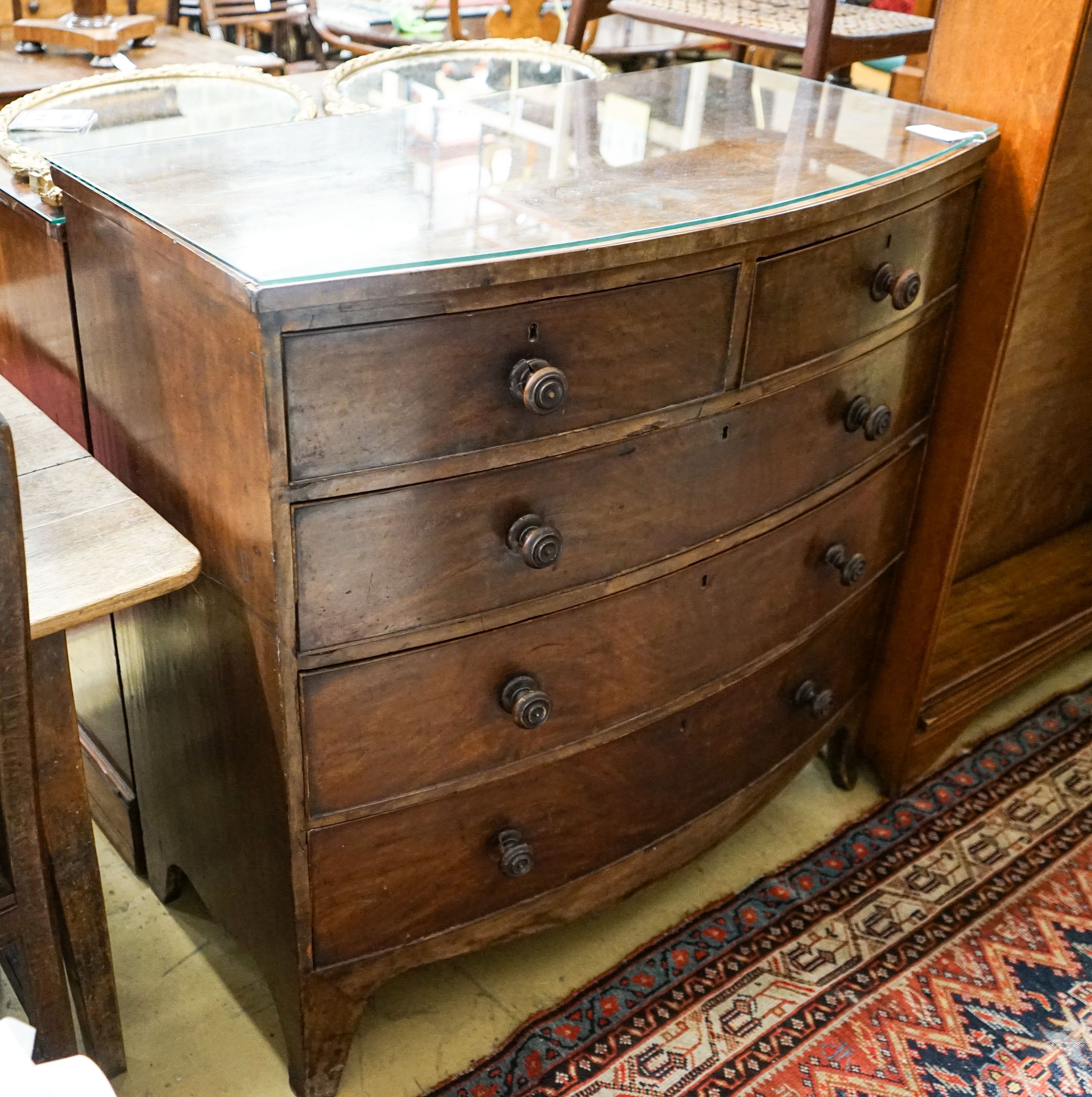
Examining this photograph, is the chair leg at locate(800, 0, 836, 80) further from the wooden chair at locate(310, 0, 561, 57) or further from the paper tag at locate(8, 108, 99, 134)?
the paper tag at locate(8, 108, 99, 134)

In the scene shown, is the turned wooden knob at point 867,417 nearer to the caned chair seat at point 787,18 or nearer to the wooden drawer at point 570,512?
the wooden drawer at point 570,512

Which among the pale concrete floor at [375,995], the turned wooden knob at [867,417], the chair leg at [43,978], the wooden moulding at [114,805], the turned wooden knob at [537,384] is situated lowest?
the pale concrete floor at [375,995]

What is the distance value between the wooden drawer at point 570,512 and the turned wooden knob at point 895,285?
8 centimetres

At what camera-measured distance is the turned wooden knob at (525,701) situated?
1.35m

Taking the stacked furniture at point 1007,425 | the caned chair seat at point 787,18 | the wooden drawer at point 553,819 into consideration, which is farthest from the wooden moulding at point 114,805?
the caned chair seat at point 787,18

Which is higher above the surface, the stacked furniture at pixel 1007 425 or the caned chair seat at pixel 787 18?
the caned chair seat at pixel 787 18

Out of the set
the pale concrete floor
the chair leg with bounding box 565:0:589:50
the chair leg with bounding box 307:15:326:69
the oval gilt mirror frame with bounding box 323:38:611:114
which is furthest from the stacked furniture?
the chair leg with bounding box 307:15:326:69

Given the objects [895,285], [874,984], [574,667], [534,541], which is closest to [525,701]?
[574,667]

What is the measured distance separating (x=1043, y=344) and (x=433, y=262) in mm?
1395

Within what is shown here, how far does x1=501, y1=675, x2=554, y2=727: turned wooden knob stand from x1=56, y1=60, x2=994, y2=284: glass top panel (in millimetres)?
491

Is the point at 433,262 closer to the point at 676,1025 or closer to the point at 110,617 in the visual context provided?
the point at 110,617

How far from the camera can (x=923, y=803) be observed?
6.98 ft

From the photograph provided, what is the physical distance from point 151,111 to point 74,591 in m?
0.90

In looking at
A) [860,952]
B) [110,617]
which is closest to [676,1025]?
[860,952]
